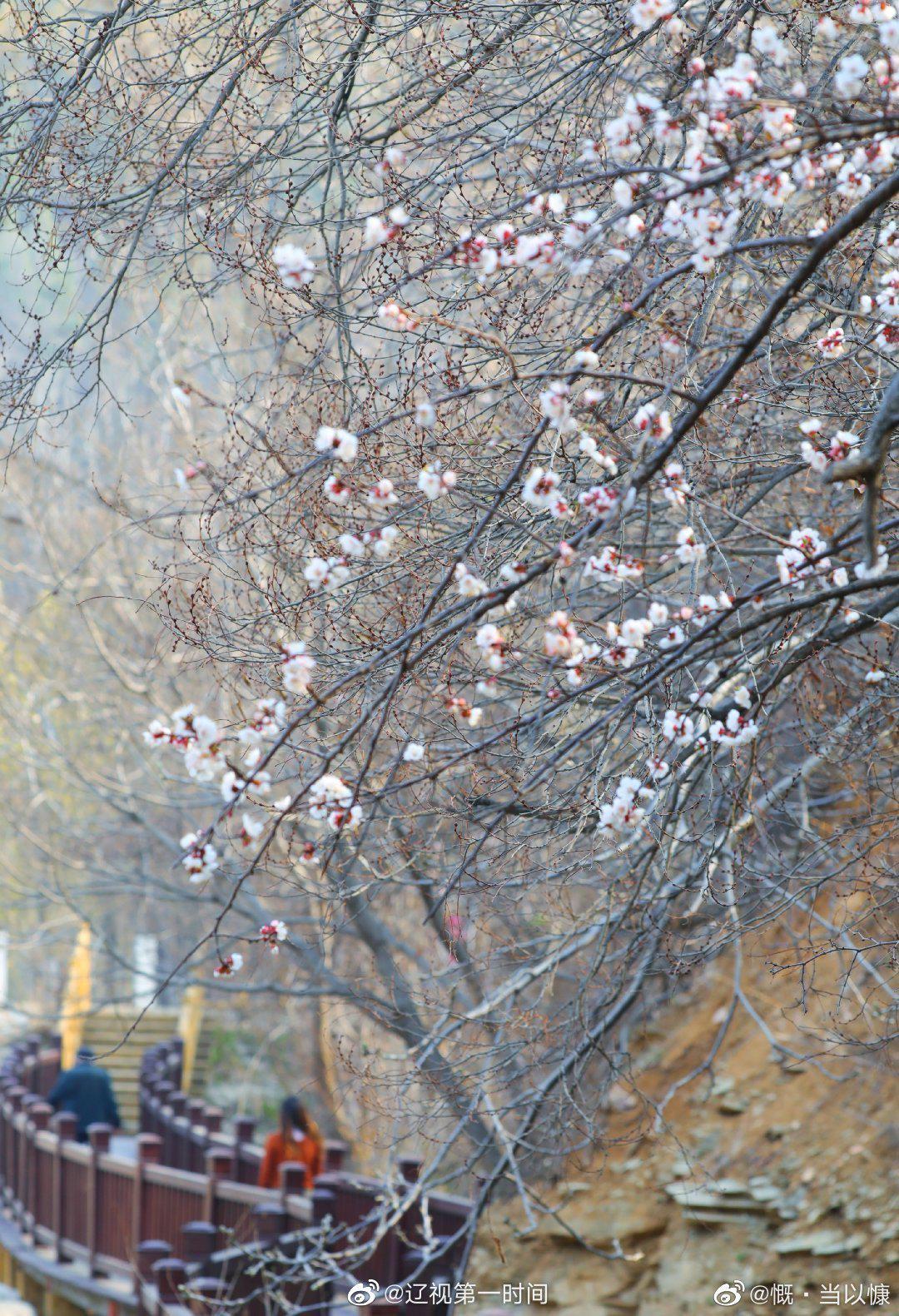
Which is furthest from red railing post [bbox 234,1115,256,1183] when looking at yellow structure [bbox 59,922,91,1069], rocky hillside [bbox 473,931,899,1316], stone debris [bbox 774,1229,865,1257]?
yellow structure [bbox 59,922,91,1069]

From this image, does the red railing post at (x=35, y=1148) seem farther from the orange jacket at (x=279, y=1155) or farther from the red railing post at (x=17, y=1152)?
the orange jacket at (x=279, y=1155)

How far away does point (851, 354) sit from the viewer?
480 cm

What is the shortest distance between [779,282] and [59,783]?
32.4ft

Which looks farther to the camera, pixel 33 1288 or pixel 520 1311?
pixel 33 1288

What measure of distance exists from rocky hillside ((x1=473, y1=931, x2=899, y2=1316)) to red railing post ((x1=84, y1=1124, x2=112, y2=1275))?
2.97 m

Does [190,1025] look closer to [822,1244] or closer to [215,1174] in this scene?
[215,1174]

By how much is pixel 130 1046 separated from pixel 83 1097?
6604 millimetres

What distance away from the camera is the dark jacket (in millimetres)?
12133

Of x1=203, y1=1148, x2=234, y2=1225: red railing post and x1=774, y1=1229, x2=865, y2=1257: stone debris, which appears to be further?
x1=203, y1=1148, x2=234, y2=1225: red railing post

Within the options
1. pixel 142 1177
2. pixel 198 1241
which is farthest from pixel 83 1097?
pixel 198 1241

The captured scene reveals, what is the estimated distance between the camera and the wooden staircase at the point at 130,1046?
57.2 feet

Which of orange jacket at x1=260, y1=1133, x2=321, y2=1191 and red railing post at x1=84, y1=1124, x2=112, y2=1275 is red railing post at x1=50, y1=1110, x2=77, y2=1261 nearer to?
red railing post at x1=84, y1=1124, x2=112, y2=1275

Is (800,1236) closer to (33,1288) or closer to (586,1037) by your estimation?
(586,1037)

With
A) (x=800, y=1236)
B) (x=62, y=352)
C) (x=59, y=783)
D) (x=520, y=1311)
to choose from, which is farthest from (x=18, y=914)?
(x=62, y=352)
